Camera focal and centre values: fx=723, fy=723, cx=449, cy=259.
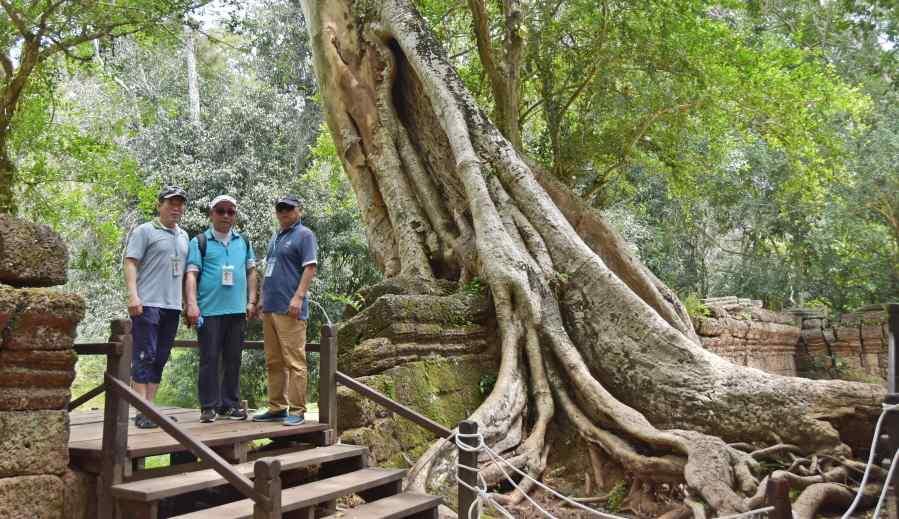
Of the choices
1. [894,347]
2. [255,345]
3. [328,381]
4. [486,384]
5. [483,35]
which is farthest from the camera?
[483,35]

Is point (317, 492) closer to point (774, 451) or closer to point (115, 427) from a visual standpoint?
point (115, 427)

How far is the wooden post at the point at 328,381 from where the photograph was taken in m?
4.43

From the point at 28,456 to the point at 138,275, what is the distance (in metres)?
1.36

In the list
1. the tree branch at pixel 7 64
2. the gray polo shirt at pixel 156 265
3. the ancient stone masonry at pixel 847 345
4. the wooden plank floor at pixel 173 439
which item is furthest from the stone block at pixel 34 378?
the ancient stone masonry at pixel 847 345

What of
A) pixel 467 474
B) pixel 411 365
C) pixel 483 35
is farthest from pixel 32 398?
pixel 483 35

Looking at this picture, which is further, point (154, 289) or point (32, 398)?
point (154, 289)

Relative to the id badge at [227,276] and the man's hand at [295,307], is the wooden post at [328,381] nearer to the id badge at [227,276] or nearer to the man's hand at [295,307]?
the man's hand at [295,307]

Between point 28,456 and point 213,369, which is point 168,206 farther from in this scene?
point 28,456

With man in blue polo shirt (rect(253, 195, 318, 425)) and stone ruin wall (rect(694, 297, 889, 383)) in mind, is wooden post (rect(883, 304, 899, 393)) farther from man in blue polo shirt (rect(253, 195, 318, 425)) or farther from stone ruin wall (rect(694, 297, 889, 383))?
stone ruin wall (rect(694, 297, 889, 383))

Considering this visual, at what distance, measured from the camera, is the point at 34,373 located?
10.1 ft

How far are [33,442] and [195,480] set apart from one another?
693 millimetres

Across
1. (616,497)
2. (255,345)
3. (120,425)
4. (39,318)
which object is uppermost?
(39,318)

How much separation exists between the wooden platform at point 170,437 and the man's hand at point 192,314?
60cm

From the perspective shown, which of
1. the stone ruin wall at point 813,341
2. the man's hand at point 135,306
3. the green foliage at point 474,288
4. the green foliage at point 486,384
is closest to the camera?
the man's hand at point 135,306
